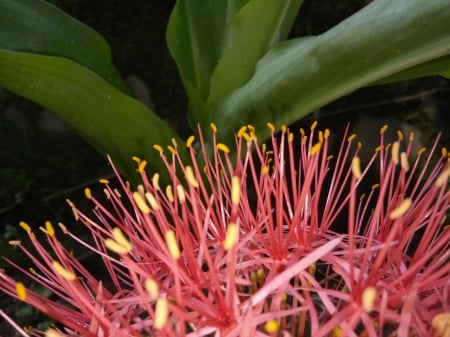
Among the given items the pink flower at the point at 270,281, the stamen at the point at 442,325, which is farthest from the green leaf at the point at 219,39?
the stamen at the point at 442,325

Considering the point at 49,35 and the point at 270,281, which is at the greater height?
the point at 49,35

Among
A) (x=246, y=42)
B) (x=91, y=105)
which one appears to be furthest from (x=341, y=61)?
(x=91, y=105)

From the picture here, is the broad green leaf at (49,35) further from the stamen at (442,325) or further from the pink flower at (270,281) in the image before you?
the stamen at (442,325)

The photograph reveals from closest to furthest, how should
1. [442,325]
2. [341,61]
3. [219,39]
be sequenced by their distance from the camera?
[442,325], [341,61], [219,39]

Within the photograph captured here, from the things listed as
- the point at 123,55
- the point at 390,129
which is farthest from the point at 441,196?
the point at 123,55

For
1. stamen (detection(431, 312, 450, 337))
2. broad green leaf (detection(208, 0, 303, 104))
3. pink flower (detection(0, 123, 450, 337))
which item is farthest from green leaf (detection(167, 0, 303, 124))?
stamen (detection(431, 312, 450, 337))

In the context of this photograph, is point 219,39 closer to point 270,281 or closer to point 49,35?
point 49,35

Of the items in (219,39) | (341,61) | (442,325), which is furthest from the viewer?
(219,39)
